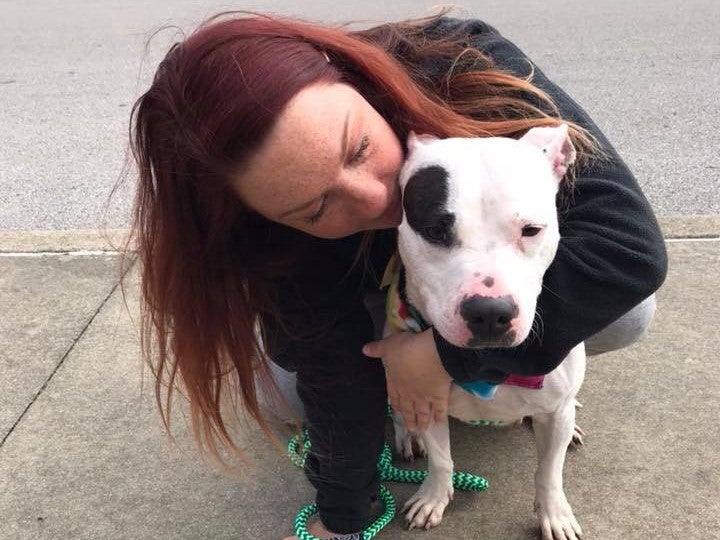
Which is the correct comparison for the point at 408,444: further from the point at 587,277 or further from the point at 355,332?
the point at 587,277

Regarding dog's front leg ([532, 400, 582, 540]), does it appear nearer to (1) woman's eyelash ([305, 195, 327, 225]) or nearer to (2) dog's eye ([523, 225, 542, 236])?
(2) dog's eye ([523, 225, 542, 236])

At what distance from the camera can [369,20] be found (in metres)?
2.69

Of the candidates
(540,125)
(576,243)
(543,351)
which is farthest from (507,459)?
(540,125)

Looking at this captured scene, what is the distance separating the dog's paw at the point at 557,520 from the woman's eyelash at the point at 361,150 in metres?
1.13

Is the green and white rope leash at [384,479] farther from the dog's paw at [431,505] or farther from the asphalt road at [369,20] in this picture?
the asphalt road at [369,20]

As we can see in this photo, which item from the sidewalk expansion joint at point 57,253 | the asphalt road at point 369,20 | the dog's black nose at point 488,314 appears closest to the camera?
the dog's black nose at point 488,314

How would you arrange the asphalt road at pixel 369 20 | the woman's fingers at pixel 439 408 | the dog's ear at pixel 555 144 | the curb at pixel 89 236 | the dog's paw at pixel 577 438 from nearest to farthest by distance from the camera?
the dog's ear at pixel 555 144 → the woman's fingers at pixel 439 408 → the dog's paw at pixel 577 438 → the curb at pixel 89 236 → the asphalt road at pixel 369 20

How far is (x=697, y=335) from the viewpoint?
3020 mm

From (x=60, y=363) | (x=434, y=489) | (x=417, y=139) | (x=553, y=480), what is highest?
(x=417, y=139)

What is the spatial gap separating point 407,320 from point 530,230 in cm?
52

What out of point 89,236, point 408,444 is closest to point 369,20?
point 408,444

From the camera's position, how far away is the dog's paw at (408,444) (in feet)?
8.82

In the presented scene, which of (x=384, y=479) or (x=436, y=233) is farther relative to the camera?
(x=384, y=479)

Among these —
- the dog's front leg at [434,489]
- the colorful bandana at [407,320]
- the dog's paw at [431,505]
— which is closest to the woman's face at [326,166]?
the colorful bandana at [407,320]
